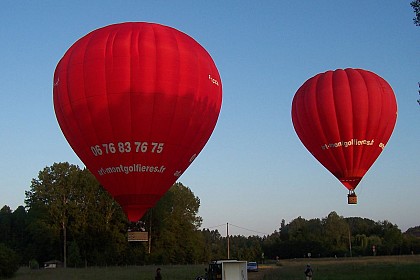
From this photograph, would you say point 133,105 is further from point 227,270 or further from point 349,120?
point 349,120

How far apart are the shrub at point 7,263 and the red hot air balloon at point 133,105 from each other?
65.9 ft

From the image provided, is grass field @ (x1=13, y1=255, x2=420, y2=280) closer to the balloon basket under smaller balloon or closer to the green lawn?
the green lawn

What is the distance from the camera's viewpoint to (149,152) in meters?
19.6

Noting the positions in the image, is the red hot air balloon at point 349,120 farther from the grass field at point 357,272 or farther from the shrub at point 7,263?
the shrub at point 7,263

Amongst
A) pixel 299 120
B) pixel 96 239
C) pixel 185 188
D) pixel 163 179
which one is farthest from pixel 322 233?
pixel 163 179

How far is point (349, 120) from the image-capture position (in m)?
27.3

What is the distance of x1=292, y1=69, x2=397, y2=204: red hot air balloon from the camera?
1075 inches

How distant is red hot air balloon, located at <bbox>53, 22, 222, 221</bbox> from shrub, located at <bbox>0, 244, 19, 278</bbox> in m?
20.1

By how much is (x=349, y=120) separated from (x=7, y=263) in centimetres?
2500

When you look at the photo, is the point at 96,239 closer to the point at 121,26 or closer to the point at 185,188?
the point at 185,188

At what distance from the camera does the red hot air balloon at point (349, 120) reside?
27312mm

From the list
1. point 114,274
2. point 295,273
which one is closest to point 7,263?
point 114,274

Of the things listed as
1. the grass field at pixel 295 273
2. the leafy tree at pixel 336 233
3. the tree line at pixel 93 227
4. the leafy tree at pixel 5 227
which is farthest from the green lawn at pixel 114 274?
the leafy tree at pixel 336 233

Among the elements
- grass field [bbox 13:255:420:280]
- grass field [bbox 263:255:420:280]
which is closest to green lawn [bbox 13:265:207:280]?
grass field [bbox 13:255:420:280]
